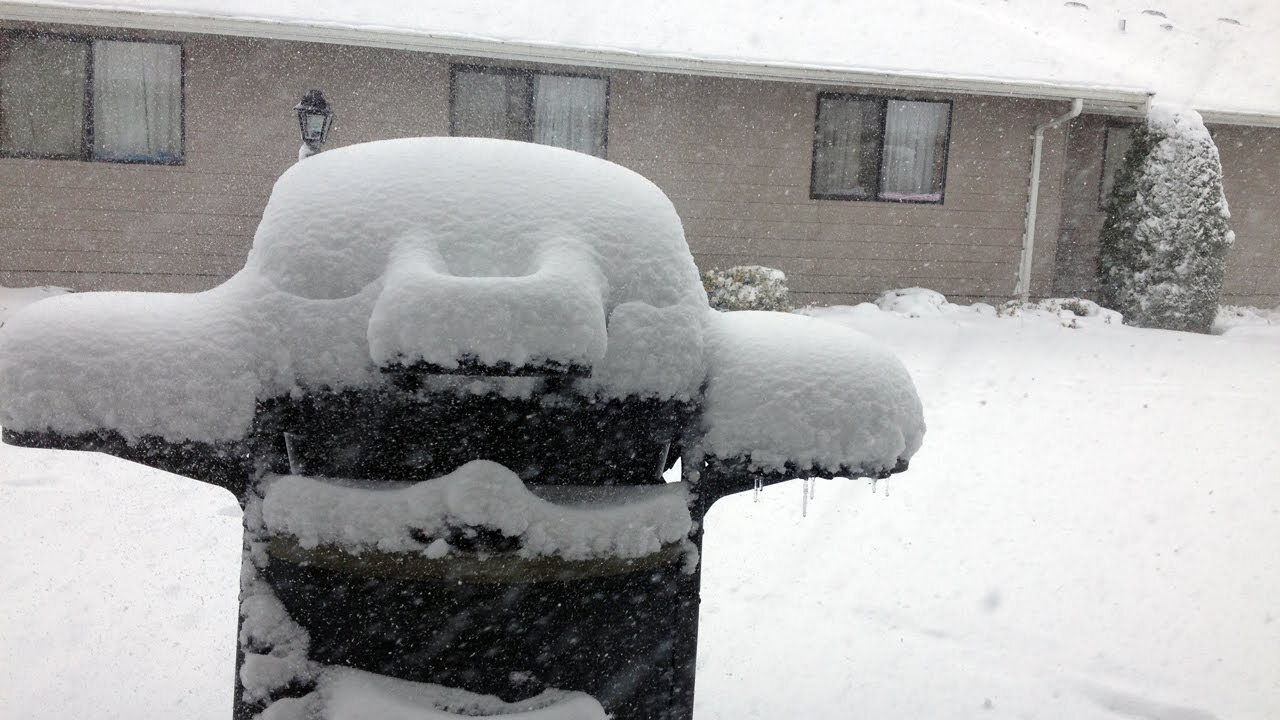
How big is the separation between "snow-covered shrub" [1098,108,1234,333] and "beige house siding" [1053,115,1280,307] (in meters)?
1.08

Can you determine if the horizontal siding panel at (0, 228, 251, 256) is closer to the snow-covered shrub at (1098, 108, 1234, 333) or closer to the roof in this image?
the roof

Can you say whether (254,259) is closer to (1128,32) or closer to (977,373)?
(977,373)

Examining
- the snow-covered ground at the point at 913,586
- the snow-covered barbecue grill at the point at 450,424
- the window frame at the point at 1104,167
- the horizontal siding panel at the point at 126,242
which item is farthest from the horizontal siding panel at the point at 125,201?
the window frame at the point at 1104,167

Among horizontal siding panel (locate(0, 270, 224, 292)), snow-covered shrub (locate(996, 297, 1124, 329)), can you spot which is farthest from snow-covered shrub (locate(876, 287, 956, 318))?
horizontal siding panel (locate(0, 270, 224, 292))

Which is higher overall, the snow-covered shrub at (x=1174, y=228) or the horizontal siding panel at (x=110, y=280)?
the snow-covered shrub at (x=1174, y=228)

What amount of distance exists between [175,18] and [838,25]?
28.1ft

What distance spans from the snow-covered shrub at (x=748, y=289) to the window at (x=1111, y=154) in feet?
21.5

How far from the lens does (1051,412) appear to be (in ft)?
25.5

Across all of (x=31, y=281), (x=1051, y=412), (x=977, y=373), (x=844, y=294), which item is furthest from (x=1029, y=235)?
(x=31, y=281)

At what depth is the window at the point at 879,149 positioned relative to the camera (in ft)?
40.5

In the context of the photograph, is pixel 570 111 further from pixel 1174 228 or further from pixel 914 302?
pixel 1174 228

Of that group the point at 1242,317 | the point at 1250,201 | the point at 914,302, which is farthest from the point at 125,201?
the point at 1250,201

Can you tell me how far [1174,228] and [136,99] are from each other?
506 inches

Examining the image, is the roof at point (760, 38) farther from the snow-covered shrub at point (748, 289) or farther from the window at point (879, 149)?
the snow-covered shrub at point (748, 289)
